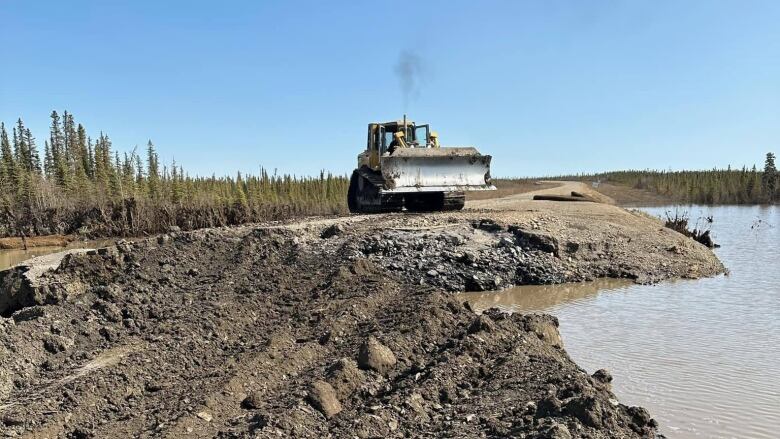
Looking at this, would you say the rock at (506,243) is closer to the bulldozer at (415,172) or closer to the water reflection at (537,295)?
the water reflection at (537,295)

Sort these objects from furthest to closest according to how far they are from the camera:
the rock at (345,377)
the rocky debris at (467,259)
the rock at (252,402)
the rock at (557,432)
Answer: the rocky debris at (467,259), the rock at (345,377), the rock at (252,402), the rock at (557,432)

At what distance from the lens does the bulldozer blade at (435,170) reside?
616 inches

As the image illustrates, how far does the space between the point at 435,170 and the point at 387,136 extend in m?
2.49

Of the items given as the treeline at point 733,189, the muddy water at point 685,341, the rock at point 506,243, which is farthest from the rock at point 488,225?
the treeline at point 733,189

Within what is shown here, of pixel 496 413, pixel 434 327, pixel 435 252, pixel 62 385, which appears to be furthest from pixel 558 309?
pixel 62 385

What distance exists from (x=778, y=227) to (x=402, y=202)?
19146 millimetres

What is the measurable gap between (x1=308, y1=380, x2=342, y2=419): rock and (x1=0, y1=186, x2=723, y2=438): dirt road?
1 centimetres

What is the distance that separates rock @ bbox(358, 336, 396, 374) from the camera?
592cm

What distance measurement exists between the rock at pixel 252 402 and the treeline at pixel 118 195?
20624 mm

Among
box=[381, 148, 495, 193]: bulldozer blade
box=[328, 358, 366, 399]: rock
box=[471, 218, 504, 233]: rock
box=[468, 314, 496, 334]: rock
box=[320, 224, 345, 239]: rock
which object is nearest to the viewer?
box=[328, 358, 366, 399]: rock

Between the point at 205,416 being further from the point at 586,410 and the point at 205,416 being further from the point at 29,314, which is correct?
the point at 29,314

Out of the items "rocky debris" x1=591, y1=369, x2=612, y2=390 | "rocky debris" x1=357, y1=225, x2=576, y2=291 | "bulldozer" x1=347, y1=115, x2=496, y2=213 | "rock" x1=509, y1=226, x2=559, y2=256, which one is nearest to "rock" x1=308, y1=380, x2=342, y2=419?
"rocky debris" x1=591, y1=369, x2=612, y2=390

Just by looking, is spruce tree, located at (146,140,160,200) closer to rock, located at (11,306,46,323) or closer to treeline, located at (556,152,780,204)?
rock, located at (11,306,46,323)

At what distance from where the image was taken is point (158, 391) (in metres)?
5.61
